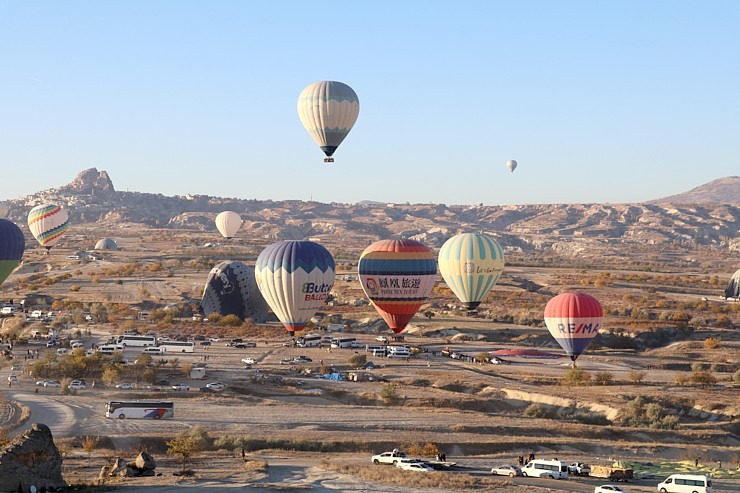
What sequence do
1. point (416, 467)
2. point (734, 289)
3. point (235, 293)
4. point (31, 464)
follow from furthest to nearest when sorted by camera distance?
1. point (734, 289)
2. point (235, 293)
3. point (416, 467)
4. point (31, 464)

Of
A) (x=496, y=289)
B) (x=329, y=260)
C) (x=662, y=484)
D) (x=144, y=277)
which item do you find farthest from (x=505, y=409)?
(x=144, y=277)

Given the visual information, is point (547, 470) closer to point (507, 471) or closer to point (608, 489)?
point (507, 471)

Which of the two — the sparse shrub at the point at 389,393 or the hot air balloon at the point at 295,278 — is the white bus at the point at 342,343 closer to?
the hot air balloon at the point at 295,278

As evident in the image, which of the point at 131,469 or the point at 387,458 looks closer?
the point at 131,469

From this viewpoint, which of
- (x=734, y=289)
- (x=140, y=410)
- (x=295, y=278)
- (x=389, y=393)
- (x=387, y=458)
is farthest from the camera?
(x=734, y=289)

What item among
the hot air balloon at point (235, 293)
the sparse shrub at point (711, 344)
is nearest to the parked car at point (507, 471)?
the sparse shrub at point (711, 344)

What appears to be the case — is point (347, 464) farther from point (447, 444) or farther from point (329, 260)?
point (329, 260)

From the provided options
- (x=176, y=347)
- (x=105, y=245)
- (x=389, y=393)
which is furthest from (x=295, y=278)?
(x=105, y=245)

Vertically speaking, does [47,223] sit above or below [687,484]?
above
